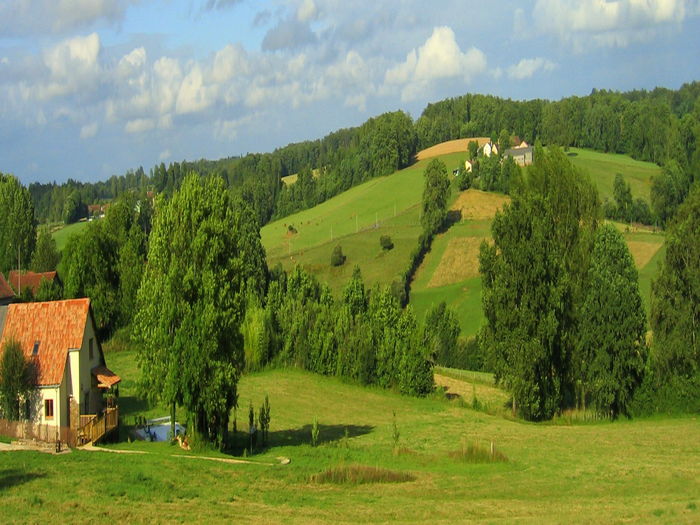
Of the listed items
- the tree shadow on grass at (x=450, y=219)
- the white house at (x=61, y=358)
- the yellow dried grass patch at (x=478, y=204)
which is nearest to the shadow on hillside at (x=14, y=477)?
the white house at (x=61, y=358)

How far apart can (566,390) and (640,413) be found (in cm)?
418

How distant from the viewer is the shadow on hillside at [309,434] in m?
36.8

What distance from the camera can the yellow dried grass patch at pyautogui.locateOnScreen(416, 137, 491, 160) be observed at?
164 m

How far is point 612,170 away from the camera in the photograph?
464ft

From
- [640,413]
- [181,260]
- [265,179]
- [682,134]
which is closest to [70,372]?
[181,260]

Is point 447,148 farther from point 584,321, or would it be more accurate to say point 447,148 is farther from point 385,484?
point 385,484

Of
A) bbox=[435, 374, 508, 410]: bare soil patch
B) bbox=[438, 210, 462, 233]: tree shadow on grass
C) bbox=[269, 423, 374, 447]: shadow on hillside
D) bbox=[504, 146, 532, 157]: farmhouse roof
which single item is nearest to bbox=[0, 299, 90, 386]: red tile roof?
bbox=[269, 423, 374, 447]: shadow on hillside

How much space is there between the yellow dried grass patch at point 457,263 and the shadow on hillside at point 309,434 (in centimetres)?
5510

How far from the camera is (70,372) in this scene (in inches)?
1375

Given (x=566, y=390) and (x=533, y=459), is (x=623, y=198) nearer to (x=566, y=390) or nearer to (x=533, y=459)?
(x=566, y=390)

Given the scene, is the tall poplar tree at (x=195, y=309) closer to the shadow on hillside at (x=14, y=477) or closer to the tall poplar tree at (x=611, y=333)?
the shadow on hillside at (x=14, y=477)

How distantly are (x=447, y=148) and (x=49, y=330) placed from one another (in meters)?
139

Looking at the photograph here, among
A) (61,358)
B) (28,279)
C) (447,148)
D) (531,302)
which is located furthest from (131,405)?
(447,148)

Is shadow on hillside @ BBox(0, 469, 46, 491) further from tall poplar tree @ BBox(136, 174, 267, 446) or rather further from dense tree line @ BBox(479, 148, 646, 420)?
dense tree line @ BBox(479, 148, 646, 420)
